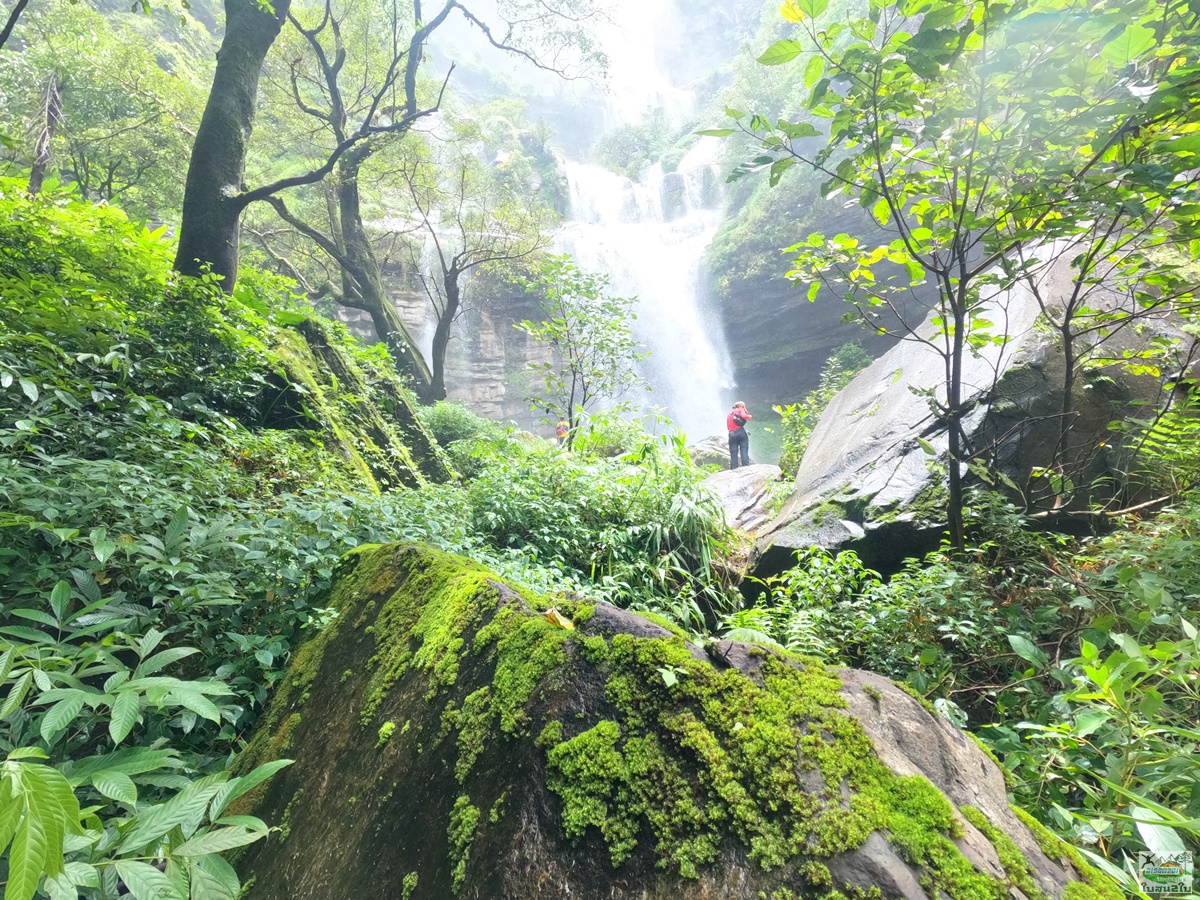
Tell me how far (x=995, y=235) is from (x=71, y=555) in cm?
362

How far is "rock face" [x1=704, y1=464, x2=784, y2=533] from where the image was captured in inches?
257

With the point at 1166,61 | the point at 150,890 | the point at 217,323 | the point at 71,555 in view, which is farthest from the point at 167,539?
the point at 1166,61

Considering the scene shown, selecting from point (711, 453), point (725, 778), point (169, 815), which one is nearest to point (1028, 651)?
point (725, 778)

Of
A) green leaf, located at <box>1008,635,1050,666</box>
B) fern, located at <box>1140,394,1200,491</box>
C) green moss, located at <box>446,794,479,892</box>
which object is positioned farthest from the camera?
fern, located at <box>1140,394,1200,491</box>

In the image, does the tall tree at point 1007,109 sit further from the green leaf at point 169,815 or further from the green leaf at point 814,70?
the green leaf at point 169,815

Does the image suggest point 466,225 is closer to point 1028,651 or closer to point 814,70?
point 814,70

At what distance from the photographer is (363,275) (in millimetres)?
10828

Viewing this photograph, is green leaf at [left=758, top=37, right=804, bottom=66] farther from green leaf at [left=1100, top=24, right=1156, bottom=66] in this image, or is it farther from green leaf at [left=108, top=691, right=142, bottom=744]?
green leaf at [left=108, top=691, right=142, bottom=744]

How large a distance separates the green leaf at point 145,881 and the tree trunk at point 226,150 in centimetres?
547

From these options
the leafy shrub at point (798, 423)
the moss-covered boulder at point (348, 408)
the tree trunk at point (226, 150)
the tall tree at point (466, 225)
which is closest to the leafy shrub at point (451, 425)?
the tall tree at point (466, 225)

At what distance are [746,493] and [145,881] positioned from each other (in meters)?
7.78

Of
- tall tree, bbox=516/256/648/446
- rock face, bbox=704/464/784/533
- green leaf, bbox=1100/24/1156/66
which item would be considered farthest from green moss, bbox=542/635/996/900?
tall tree, bbox=516/256/648/446

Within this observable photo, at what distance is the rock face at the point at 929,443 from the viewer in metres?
3.46

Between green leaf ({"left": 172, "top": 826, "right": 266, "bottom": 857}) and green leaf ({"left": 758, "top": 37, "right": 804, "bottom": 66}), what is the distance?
2.25m
